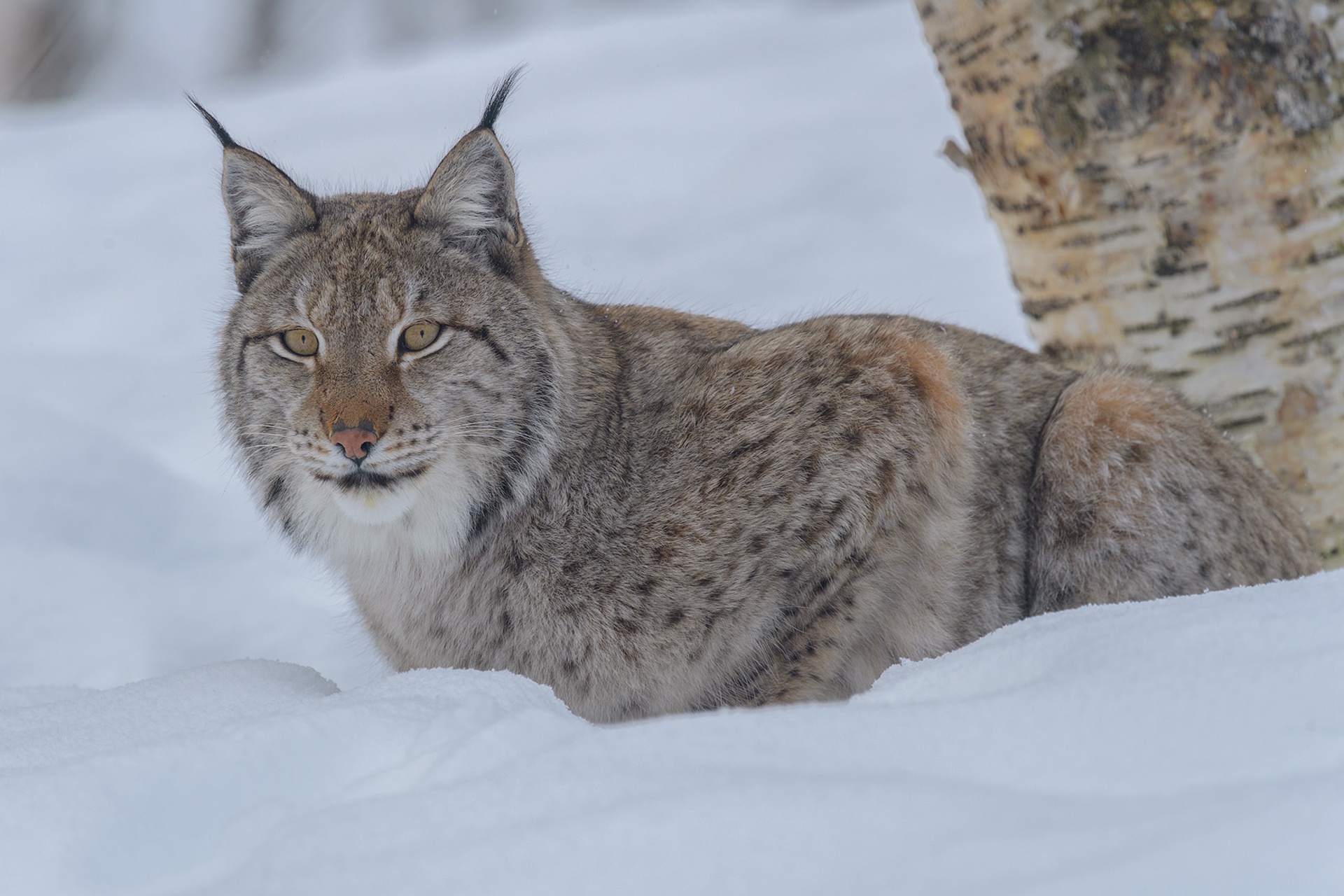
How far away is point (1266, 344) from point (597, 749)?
364 cm

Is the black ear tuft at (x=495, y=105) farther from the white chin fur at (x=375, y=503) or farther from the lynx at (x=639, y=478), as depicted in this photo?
the white chin fur at (x=375, y=503)

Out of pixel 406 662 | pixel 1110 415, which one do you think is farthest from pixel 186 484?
pixel 1110 415

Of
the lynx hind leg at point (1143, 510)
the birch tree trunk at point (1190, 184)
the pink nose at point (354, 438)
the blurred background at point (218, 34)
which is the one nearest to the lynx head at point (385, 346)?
the pink nose at point (354, 438)

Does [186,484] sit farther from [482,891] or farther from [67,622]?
[482,891]

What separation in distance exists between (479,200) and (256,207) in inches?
27.1

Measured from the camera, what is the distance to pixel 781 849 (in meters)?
1.55

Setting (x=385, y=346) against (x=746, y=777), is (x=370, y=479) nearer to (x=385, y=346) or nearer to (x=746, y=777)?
(x=385, y=346)

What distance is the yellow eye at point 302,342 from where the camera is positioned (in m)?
3.37

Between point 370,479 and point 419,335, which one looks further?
point 419,335

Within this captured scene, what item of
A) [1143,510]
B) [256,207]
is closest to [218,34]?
[256,207]

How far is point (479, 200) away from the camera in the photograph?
140 inches

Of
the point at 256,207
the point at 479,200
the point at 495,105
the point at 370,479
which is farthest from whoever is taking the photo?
the point at 256,207

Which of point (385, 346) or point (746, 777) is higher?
point (385, 346)

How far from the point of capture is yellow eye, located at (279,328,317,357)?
11.1 ft
